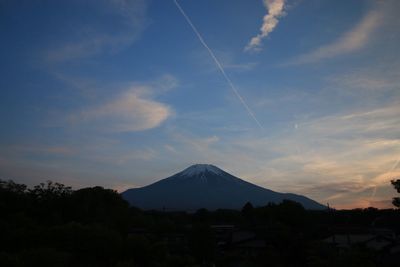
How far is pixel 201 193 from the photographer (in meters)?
123

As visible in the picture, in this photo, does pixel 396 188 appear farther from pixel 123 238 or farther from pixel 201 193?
pixel 201 193

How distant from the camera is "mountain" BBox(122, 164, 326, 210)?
4476 inches

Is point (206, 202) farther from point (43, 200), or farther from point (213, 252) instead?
point (213, 252)

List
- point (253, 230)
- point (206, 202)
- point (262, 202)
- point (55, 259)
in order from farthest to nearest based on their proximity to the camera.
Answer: point (262, 202)
point (206, 202)
point (253, 230)
point (55, 259)

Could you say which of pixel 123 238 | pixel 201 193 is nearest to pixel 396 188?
pixel 123 238

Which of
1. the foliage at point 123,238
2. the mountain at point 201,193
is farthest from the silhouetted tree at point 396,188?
the mountain at point 201,193

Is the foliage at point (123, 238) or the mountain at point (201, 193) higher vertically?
the mountain at point (201, 193)

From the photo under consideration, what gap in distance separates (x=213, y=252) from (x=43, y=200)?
15744 mm

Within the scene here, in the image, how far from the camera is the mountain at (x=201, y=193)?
113688 millimetres

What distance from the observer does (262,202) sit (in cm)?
12275

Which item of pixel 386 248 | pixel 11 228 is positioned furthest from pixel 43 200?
pixel 386 248

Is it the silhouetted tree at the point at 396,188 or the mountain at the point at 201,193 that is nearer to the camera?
the silhouetted tree at the point at 396,188

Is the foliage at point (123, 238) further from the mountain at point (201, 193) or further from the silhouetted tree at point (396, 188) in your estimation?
the mountain at point (201, 193)

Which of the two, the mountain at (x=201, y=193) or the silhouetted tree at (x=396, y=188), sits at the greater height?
the mountain at (x=201, y=193)
